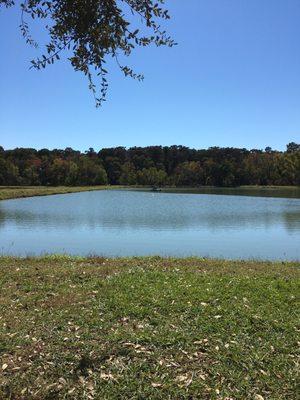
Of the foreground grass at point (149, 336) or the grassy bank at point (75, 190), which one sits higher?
the foreground grass at point (149, 336)

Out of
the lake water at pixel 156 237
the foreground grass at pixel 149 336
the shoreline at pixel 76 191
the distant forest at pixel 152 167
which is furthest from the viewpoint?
the distant forest at pixel 152 167

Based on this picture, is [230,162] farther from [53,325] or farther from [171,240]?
[53,325]

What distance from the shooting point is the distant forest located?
140 meters

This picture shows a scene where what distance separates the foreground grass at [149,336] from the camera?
5543mm

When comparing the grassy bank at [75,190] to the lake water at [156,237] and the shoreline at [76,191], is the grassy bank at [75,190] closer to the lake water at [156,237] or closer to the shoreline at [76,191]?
the shoreline at [76,191]

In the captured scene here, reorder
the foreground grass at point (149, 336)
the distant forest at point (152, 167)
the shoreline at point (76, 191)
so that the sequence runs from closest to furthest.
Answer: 1. the foreground grass at point (149, 336)
2. the shoreline at point (76, 191)
3. the distant forest at point (152, 167)

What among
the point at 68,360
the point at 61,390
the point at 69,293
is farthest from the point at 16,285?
the point at 61,390

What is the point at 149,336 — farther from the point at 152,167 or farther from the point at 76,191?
the point at 152,167

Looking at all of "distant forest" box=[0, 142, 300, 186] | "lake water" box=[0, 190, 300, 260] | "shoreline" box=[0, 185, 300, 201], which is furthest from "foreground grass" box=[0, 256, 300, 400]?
"distant forest" box=[0, 142, 300, 186]

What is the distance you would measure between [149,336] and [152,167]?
166399 mm

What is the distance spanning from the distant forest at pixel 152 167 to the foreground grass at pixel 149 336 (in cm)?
12776

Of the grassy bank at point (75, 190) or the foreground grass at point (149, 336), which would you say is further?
the grassy bank at point (75, 190)

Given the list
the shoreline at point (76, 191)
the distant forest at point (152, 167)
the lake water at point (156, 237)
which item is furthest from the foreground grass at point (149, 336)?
the distant forest at point (152, 167)

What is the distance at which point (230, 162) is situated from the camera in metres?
153
